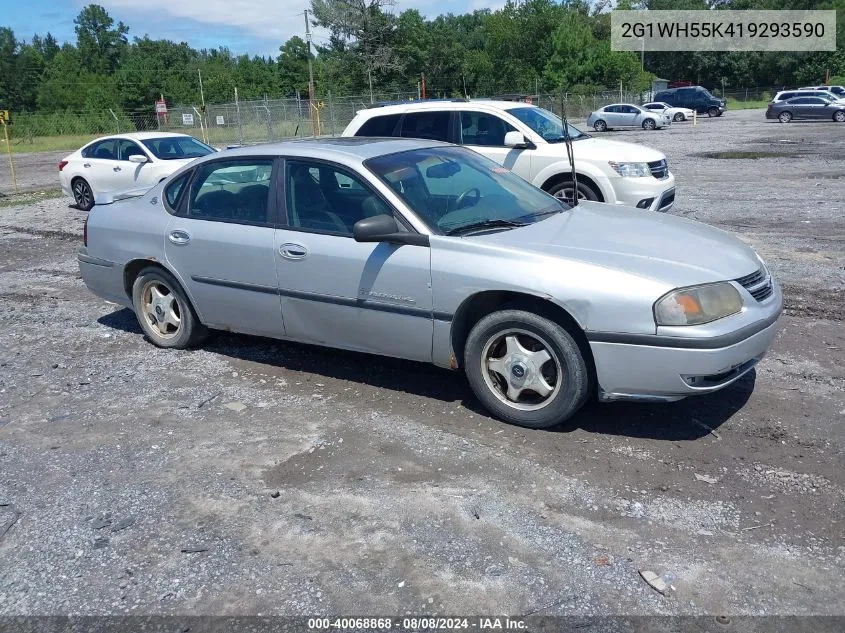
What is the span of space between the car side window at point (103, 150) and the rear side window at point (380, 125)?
6704mm

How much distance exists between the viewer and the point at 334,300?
5.32 meters

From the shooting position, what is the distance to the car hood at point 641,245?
177 inches

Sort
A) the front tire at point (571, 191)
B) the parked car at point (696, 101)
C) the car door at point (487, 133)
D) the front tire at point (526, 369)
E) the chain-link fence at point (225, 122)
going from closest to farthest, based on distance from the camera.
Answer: the front tire at point (526, 369) → the front tire at point (571, 191) → the car door at point (487, 133) → the chain-link fence at point (225, 122) → the parked car at point (696, 101)

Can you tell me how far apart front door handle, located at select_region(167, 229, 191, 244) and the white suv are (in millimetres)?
5676

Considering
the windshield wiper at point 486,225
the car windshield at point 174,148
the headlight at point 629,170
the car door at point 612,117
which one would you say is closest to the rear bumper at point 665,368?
the windshield wiper at point 486,225

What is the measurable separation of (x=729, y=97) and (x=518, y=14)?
20.0 m

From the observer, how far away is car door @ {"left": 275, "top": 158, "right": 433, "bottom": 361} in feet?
16.5

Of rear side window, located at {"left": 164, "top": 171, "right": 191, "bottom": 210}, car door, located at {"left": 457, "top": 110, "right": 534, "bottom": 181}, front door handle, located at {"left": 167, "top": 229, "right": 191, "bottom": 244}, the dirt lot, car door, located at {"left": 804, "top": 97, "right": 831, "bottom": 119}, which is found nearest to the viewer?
the dirt lot

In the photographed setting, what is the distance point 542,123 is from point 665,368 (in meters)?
7.60

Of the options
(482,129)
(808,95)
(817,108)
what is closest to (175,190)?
(482,129)

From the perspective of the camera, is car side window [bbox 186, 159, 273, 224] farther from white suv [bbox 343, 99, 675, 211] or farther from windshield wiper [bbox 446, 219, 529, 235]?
white suv [bbox 343, 99, 675, 211]

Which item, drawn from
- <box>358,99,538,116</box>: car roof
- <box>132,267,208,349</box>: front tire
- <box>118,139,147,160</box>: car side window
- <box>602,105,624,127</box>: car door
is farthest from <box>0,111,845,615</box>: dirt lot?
<box>602,105,624,127</box>: car door

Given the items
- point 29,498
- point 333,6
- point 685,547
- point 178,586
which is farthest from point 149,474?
point 333,6

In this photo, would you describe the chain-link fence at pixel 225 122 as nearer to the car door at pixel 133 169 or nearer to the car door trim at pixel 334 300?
the car door at pixel 133 169
